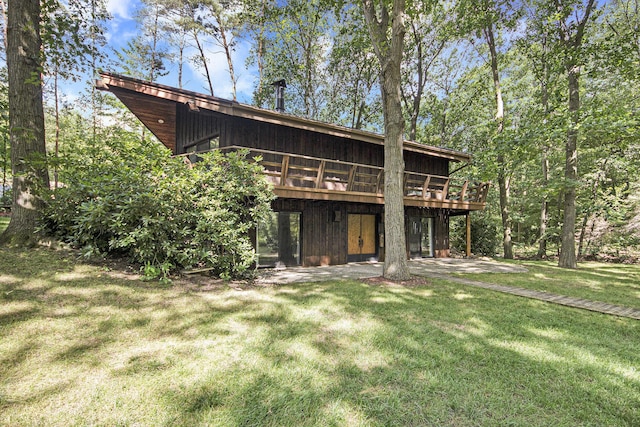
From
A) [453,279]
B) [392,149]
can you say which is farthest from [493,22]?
[453,279]

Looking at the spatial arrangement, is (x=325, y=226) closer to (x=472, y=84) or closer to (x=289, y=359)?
(x=289, y=359)

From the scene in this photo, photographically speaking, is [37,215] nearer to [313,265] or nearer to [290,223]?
[290,223]

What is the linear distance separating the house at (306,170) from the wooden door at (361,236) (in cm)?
4

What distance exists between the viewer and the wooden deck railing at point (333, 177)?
28.3 feet

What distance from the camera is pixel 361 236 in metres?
11.5

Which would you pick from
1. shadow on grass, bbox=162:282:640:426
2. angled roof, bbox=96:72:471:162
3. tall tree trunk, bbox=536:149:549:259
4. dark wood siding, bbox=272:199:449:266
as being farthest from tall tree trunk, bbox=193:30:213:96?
tall tree trunk, bbox=536:149:549:259

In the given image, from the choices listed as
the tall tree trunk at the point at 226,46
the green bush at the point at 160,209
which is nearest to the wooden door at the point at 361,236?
the green bush at the point at 160,209

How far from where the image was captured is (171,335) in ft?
11.8

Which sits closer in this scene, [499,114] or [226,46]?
[499,114]

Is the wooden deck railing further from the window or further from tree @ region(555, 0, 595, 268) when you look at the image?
tree @ region(555, 0, 595, 268)

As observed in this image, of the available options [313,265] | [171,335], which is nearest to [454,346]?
[171,335]

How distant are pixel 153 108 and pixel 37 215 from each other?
17.3ft

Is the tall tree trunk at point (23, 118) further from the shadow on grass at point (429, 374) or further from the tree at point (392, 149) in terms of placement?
the tree at point (392, 149)

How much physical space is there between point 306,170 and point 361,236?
3.56 metres
